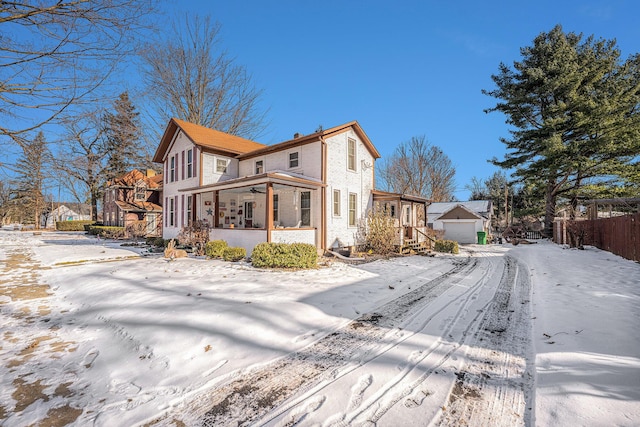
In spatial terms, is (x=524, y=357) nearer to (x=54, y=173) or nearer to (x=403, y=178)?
(x=54, y=173)

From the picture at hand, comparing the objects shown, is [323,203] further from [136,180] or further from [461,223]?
[136,180]

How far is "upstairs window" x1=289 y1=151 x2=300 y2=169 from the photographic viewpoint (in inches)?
602

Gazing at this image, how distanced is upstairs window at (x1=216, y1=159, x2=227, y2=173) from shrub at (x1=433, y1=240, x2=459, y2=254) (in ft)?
45.4

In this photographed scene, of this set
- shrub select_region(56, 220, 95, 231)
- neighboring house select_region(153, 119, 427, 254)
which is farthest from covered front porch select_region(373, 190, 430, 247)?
shrub select_region(56, 220, 95, 231)

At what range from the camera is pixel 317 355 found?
3629mm

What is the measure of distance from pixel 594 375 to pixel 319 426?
293 cm

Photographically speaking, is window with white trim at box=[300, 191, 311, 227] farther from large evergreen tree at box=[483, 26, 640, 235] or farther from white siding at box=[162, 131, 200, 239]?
large evergreen tree at box=[483, 26, 640, 235]

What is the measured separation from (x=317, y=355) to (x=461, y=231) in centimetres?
2850

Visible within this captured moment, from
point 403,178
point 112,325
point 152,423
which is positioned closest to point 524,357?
point 152,423

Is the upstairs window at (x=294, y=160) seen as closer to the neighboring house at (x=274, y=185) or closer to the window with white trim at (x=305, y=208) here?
the neighboring house at (x=274, y=185)

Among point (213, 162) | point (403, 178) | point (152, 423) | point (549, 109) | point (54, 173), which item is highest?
point (549, 109)

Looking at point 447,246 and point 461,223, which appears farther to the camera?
point 461,223

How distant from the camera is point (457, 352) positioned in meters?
3.67

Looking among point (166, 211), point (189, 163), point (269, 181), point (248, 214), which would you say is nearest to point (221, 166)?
point (189, 163)
